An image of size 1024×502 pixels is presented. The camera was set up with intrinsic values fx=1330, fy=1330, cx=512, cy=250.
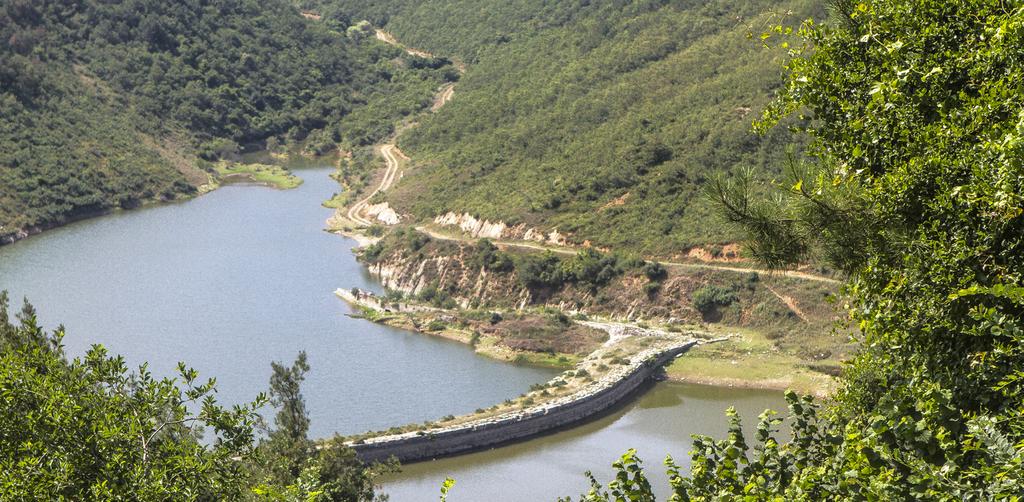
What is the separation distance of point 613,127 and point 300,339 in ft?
75.5

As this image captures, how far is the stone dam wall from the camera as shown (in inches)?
1452

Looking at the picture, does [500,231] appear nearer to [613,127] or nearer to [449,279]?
[449,279]

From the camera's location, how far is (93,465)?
12805mm

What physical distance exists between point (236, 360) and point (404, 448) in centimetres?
1132

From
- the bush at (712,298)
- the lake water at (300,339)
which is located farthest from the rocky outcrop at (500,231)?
the bush at (712,298)

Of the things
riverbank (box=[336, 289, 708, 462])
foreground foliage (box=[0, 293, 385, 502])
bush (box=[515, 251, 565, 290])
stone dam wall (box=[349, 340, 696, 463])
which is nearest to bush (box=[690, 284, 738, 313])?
riverbank (box=[336, 289, 708, 462])

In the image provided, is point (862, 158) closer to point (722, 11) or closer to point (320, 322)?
point (320, 322)

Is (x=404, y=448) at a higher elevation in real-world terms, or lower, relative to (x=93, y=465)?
lower

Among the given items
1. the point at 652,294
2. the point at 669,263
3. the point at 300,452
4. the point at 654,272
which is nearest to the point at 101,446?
the point at 300,452

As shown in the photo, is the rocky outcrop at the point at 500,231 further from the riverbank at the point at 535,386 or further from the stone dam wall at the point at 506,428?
the stone dam wall at the point at 506,428

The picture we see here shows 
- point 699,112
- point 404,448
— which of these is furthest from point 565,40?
point 404,448

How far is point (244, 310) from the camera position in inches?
2127

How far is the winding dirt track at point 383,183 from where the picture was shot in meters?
72.4

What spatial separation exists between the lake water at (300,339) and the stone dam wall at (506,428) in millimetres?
463
